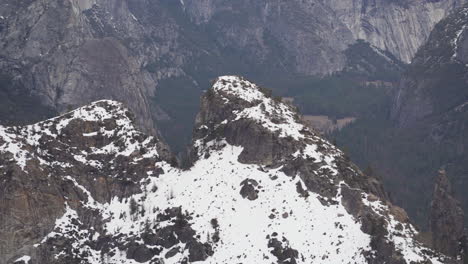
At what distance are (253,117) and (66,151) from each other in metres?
38.9

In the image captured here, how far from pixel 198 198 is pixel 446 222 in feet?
171

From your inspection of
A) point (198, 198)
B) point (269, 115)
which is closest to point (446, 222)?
point (269, 115)

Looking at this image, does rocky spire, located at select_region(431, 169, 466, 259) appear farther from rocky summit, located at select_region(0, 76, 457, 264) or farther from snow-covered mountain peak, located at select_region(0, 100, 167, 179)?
snow-covered mountain peak, located at select_region(0, 100, 167, 179)

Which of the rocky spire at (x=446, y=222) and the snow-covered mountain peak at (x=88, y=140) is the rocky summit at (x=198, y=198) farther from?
the rocky spire at (x=446, y=222)

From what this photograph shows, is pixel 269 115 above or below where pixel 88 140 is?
below

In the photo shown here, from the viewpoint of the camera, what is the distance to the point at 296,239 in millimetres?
165125

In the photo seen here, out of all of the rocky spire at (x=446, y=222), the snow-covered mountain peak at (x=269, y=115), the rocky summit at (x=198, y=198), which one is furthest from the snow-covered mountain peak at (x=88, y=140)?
the rocky spire at (x=446, y=222)

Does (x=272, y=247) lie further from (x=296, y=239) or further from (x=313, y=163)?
(x=313, y=163)

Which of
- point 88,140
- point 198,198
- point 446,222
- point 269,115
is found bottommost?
point 446,222

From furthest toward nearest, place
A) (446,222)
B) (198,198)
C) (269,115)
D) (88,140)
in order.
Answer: (88,140)
(269,115)
(446,222)
(198,198)

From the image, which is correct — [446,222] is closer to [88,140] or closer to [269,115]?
[269,115]

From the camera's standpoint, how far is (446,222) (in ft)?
625

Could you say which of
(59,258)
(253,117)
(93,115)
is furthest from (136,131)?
(59,258)

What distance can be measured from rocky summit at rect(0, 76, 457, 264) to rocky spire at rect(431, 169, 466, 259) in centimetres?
1700
